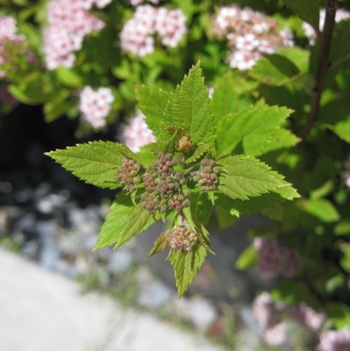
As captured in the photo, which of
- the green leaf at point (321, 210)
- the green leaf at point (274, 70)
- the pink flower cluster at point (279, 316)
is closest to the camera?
the green leaf at point (274, 70)

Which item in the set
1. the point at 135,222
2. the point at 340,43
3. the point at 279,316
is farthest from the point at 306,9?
the point at 279,316

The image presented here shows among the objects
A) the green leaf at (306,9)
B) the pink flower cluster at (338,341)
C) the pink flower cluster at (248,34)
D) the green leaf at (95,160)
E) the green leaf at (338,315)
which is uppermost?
the green leaf at (306,9)

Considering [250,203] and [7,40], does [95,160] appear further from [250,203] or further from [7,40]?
[7,40]

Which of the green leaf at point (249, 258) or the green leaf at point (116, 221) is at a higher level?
the green leaf at point (116, 221)

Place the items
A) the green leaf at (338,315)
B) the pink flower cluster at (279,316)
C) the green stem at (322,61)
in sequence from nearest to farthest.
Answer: the green stem at (322,61), the green leaf at (338,315), the pink flower cluster at (279,316)

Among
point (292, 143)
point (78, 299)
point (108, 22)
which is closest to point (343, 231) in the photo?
point (292, 143)

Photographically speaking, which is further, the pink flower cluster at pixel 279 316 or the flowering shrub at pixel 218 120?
the pink flower cluster at pixel 279 316

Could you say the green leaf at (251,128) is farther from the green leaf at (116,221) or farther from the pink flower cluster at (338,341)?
the pink flower cluster at (338,341)

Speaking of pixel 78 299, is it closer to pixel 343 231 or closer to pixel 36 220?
pixel 36 220

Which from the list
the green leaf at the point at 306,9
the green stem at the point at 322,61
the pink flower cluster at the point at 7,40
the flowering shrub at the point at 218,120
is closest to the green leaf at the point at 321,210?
the flowering shrub at the point at 218,120
